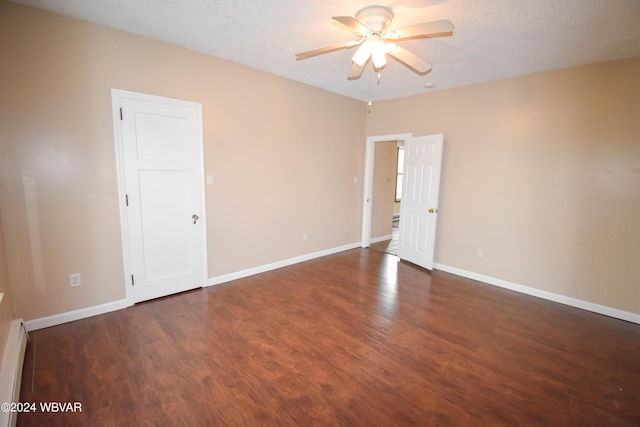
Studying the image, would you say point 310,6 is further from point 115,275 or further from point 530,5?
point 115,275

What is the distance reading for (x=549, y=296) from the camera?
3496 mm

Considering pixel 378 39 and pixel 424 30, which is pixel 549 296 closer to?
pixel 424 30

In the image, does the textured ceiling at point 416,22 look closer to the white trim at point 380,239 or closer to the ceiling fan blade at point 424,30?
the ceiling fan blade at point 424,30

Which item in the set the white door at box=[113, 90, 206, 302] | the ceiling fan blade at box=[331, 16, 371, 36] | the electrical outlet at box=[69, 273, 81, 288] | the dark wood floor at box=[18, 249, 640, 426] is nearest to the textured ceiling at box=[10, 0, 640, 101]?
the ceiling fan blade at box=[331, 16, 371, 36]

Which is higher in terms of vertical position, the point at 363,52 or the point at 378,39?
the point at 378,39

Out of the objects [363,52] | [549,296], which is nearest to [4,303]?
[363,52]

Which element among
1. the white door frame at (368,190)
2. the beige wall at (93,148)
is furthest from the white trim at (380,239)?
the beige wall at (93,148)

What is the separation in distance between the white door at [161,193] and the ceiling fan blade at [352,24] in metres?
2.05

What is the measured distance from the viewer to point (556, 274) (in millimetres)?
3434

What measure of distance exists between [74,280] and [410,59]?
3.65 m

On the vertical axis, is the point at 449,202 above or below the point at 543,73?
below

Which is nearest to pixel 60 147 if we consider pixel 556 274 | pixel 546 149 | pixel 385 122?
pixel 385 122

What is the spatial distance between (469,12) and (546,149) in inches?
84.2

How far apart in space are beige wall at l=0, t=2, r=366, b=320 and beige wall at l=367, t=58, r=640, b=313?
8.47ft
